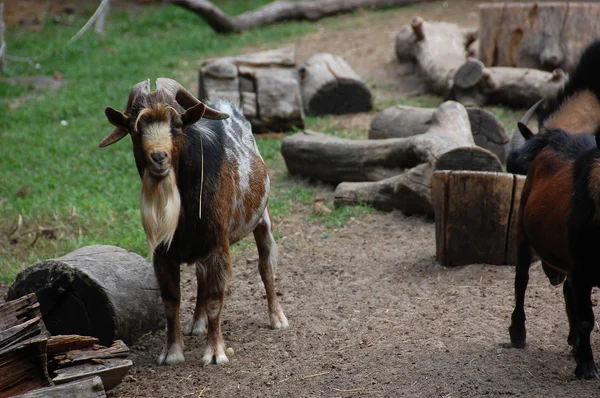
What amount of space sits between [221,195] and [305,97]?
23.0 ft

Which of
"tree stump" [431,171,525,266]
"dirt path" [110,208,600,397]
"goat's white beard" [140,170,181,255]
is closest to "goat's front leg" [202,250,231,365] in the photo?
"dirt path" [110,208,600,397]

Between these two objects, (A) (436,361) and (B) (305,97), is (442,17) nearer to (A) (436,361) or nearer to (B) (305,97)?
(B) (305,97)

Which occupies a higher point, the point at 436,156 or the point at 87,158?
the point at 436,156

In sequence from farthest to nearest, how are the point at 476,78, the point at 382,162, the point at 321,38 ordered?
1. the point at 321,38
2. the point at 476,78
3. the point at 382,162

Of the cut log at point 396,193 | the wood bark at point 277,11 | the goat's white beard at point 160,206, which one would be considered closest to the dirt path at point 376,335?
the cut log at point 396,193

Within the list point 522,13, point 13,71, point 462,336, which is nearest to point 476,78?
point 522,13

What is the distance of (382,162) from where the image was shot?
9.00m

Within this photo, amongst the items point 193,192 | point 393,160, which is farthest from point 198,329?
point 393,160

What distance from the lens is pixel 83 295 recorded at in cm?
550

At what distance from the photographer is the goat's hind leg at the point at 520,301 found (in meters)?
5.29

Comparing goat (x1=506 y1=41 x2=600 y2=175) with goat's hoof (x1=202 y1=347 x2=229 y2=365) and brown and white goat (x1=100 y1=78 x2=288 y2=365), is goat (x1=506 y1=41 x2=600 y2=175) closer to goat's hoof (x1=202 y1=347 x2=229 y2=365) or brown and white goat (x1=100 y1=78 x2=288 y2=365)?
brown and white goat (x1=100 y1=78 x2=288 y2=365)

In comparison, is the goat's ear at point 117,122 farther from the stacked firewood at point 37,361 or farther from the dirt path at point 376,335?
the dirt path at point 376,335

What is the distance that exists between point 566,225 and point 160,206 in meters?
2.56

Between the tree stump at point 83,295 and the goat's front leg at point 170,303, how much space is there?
319 millimetres
